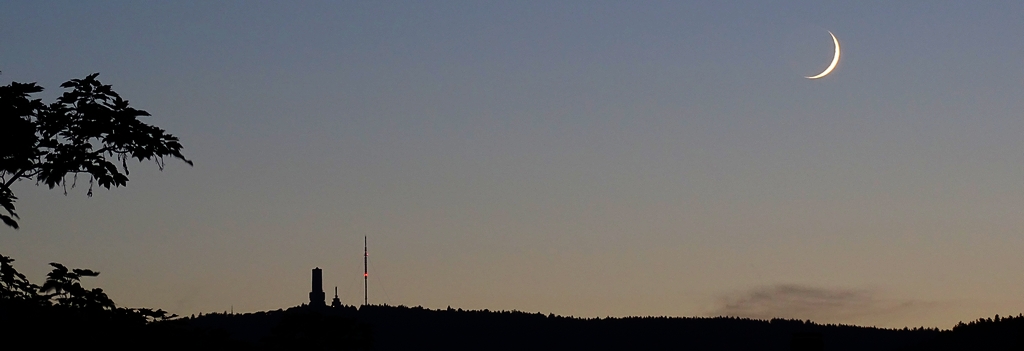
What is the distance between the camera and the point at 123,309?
23953 mm

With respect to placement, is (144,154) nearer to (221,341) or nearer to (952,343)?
(221,341)

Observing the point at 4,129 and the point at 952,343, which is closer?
the point at 4,129

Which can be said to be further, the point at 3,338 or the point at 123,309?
the point at 123,309

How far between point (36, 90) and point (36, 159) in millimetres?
1380

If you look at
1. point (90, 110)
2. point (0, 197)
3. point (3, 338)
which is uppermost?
point (90, 110)

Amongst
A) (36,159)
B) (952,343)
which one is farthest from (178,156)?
(952,343)

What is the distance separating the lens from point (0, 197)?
76.3 ft

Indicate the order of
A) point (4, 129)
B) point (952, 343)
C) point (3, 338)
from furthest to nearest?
point (952, 343)
point (4, 129)
point (3, 338)

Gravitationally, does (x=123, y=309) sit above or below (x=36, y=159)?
below

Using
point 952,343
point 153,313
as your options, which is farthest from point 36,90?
point 952,343

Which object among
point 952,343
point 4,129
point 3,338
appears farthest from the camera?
point 952,343

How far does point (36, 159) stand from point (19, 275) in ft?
6.67

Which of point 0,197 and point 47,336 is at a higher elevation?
point 0,197

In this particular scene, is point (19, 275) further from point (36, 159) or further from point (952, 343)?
point (952, 343)
